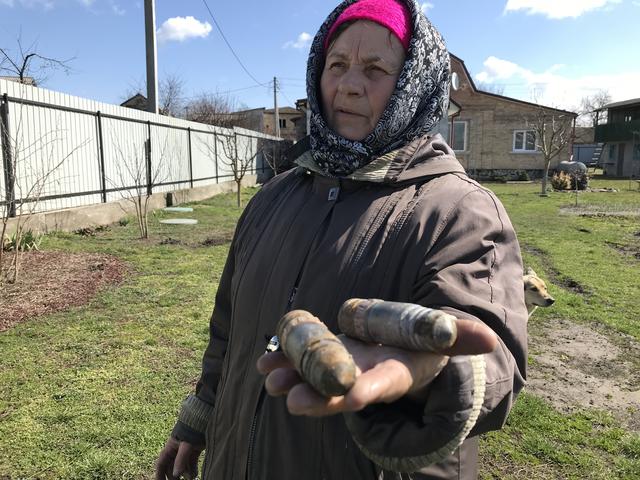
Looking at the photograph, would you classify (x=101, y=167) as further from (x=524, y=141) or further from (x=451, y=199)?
(x=524, y=141)

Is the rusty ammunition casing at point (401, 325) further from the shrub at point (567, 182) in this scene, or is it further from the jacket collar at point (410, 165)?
the shrub at point (567, 182)

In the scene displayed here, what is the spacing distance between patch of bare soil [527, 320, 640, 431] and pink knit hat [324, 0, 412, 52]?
3.62m

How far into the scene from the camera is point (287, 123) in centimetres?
6938

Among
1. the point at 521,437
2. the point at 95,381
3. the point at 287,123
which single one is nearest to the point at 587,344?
the point at 521,437

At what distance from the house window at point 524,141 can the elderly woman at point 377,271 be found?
110 ft

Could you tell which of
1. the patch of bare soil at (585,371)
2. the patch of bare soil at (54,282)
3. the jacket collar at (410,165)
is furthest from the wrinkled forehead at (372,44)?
the patch of bare soil at (54,282)

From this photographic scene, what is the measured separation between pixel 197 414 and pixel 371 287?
1.00 meters

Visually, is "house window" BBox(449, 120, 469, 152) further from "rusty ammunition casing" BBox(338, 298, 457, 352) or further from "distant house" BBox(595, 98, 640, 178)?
"rusty ammunition casing" BBox(338, 298, 457, 352)

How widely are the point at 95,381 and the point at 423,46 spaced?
389cm

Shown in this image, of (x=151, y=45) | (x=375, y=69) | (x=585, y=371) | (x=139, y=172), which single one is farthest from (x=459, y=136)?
(x=375, y=69)

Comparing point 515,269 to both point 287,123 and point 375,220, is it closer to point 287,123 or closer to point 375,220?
point 375,220

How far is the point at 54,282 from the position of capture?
6812 millimetres

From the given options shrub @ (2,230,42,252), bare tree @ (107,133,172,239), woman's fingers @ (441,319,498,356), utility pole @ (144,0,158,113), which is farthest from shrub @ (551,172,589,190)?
woman's fingers @ (441,319,498,356)

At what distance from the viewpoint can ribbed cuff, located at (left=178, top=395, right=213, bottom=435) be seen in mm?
1893
